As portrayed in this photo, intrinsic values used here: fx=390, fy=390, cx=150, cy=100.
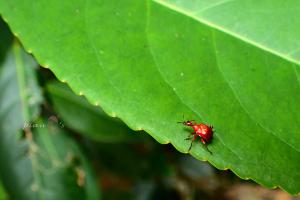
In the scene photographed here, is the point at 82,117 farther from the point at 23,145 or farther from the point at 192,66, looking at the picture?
the point at 192,66

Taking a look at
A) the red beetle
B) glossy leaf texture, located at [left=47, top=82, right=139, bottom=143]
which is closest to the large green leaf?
the red beetle

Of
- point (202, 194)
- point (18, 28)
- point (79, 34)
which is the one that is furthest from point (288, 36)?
point (202, 194)

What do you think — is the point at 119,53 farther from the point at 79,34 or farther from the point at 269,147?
the point at 269,147

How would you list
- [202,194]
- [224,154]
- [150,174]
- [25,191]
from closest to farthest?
1. [224,154]
2. [25,191]
3. [150,174]
4. [202,194]

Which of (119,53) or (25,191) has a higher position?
(119,53)

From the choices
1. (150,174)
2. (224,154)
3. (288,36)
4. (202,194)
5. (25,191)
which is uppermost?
(288,36)

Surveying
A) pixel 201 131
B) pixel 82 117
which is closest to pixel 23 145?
pixel 82 117

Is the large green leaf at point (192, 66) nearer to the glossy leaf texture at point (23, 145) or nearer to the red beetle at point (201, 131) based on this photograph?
the red beetle at point (201, 131)
